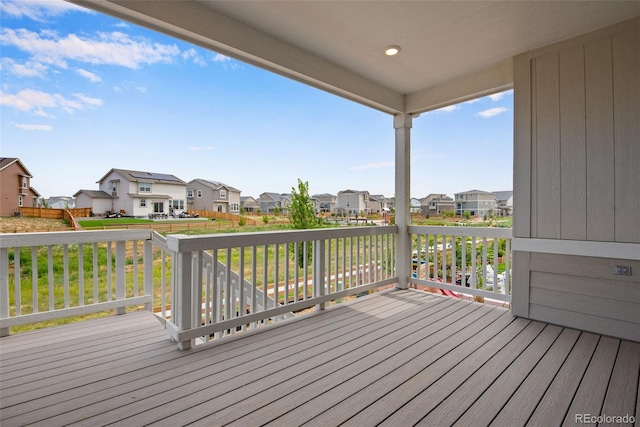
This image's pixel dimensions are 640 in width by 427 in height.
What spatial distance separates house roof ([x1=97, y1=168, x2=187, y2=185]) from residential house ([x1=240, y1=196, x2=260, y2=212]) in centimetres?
58

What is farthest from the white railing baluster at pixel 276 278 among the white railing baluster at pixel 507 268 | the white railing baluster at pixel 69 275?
the white railing baluster at pixel 507 268

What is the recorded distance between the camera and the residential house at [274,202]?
10.5 feet

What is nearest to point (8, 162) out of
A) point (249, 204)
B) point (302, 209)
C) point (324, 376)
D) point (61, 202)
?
point (61, 202)

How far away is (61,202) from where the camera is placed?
250 cm

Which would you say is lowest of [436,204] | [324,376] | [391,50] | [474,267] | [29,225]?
[324,376]

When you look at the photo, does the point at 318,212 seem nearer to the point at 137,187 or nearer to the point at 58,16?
the point at 137,187

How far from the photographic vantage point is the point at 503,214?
3.49 m

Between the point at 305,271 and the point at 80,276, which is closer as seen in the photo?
the point at 80,276

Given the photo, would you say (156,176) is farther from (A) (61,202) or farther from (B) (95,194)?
(A) (61,202)

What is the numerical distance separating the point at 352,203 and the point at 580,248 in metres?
2.32

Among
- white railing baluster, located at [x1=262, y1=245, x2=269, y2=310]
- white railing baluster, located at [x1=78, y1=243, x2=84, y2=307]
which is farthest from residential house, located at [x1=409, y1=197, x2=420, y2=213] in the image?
white railing baluster, located at [x1=78, y1=243, x2=84, y2=307]

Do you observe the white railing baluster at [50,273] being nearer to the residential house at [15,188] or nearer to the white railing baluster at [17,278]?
the white railing baluster at [17,278]

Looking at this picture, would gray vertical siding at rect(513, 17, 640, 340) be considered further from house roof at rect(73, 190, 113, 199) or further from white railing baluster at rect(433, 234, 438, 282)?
house roof at rect(73, 190, 113, 199)

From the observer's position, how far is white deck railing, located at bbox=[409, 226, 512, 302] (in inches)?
136
